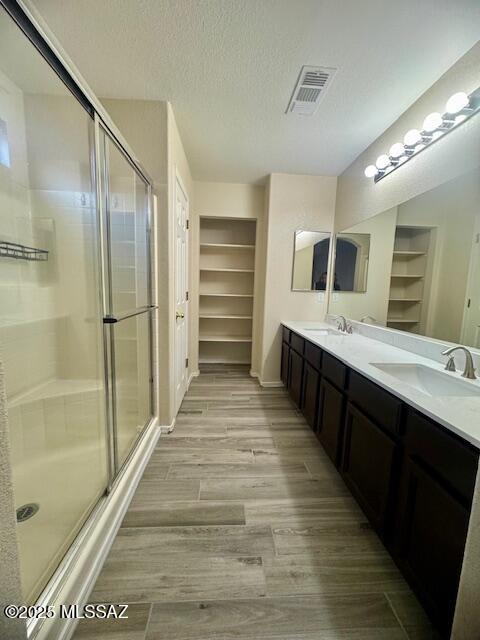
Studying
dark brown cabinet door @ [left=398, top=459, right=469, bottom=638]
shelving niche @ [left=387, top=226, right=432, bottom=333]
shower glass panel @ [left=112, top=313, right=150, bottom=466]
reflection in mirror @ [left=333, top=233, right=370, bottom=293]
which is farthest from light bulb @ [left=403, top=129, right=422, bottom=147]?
shower glass panel @ [left=112, top=313, right=150, bottom=466]

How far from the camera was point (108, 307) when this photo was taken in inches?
56.9

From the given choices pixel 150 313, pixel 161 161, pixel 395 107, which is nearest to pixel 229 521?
pixel 150 313

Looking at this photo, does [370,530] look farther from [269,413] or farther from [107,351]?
[107,351]

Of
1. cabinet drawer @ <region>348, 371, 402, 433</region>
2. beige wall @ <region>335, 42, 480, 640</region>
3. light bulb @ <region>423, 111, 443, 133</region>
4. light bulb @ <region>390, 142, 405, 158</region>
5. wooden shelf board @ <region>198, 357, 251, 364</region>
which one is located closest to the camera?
beige wall @ <region>335, 42, 480, 640</region>

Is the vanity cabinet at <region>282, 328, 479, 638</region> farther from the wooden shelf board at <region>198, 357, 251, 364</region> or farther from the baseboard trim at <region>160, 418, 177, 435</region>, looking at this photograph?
the wooden shelf board at <region>198, 357, 251, 364</region>

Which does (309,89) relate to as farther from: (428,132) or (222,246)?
(222,246)

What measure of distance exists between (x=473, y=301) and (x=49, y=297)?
8.77ft

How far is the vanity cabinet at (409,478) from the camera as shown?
786mm

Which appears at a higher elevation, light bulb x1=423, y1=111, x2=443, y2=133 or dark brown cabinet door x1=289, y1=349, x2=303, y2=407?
light bulb x1=423, y1=111, x2=443, y2=133

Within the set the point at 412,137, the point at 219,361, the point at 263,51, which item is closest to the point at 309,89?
the point at 263,51

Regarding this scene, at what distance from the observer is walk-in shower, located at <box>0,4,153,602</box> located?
4.50 ft

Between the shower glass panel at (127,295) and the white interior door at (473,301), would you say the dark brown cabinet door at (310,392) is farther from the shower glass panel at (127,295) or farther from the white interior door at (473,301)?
the shower glass panel at (127,295)

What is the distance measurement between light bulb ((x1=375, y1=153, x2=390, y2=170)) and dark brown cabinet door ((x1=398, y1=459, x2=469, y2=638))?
6.92ft

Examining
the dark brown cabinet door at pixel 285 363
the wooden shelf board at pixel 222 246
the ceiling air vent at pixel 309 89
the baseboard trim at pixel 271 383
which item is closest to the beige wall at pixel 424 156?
the ceiling air vent at pixel 309 89
